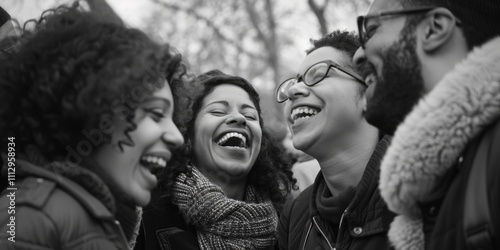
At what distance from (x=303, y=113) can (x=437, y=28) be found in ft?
4.20

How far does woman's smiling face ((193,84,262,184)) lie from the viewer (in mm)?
3736

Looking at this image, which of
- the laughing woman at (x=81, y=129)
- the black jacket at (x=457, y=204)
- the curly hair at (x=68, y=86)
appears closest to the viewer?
the black jacket at (x=457, y=204)

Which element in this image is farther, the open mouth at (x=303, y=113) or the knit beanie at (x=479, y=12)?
the open mouth at (x=303, y=113)

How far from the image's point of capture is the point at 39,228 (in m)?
1.75

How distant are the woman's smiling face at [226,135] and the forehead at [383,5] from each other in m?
1.50

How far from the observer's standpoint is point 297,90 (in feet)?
11.1

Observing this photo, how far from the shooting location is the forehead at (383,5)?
2.41 m

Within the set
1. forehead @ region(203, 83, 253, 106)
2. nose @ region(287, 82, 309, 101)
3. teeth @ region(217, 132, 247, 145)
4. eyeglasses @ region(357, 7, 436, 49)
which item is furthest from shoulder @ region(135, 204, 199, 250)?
eyeglasses @ region(357, 7, 436, 49)

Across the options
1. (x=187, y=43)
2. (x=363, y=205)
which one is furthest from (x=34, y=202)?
(x=187, y=43)

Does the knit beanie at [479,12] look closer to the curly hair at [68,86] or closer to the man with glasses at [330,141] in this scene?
the man with glasses at [330,141]

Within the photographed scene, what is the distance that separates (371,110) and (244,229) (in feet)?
4.82

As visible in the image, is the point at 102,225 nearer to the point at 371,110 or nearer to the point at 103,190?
the point at 103,190

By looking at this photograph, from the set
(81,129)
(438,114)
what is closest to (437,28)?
(438,114)

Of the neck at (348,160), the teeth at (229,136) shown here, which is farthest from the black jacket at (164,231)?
the neck at (348,160)
